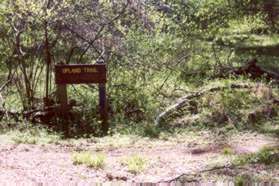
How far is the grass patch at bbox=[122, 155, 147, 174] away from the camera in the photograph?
7809 millimetres

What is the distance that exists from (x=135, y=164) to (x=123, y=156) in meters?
1.17

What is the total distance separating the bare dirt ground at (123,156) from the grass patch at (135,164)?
0.07m

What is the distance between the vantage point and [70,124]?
12711mm

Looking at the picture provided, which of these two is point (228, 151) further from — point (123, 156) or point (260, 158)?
point (123, 156)

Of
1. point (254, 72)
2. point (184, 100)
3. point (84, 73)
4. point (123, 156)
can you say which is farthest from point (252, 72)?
point (123, 156)

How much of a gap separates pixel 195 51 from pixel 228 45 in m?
5.78

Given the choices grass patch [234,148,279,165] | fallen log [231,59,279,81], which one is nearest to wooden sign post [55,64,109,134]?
grass patch [234,148,279,165]

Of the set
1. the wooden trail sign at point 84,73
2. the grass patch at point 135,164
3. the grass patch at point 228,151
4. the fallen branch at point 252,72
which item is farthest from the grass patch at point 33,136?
the fallen branch at point 252,72

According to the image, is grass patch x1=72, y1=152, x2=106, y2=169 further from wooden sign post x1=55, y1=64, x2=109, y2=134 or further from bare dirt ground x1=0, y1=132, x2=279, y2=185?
wooden sign post x1=55, y1=64, x2=109, y2=134

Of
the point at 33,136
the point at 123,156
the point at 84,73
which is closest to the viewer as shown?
the point at 123,156

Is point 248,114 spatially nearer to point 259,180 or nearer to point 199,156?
point 199,156

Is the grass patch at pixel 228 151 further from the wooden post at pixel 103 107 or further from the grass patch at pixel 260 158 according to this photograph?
the wooden post at pixel 103 107

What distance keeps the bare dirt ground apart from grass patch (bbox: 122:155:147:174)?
2.6 inches

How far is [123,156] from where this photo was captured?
9.15 m
